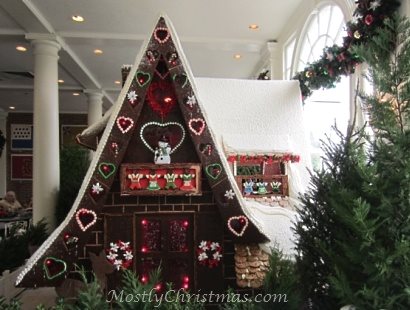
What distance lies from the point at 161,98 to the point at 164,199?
0.58 m

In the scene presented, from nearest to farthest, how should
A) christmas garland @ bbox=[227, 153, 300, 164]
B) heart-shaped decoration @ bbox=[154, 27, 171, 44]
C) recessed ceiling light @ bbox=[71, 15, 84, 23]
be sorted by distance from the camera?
heart-shaped decoration @ bbox=[154, 27, 171, 44] → christmas garland @ bbox=[227, 153, 300, 164] → recessed ceiling light @ bbox=[71, 15, 84, 23]

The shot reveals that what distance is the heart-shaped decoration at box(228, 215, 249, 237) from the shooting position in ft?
5.90

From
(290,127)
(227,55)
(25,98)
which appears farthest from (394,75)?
(25,98)

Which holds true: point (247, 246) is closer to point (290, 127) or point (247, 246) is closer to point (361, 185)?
point (361, 185)

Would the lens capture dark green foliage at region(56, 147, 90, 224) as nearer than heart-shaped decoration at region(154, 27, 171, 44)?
No

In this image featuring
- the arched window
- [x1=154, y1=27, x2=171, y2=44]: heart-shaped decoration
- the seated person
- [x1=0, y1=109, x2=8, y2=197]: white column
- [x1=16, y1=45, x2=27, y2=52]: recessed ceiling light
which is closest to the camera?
[x1=154, y1=27, x2=171, y2=44]: heart-shaped decoration

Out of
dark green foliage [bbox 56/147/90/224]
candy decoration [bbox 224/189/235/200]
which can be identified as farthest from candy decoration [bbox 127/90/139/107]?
dark green foliage [bbox 56/147/90/224]

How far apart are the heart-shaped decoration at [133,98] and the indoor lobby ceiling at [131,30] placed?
2.11 m

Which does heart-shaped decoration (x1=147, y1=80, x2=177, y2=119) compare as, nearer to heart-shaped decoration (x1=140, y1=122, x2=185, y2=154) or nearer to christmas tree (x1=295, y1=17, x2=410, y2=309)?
heart-shaped decoration (x1=140, y1=122, x2=185, y2=154)

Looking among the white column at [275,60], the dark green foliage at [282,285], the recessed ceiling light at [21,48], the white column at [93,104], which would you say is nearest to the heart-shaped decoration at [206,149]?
the dark green foliage at [282,285]

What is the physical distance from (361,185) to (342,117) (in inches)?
105

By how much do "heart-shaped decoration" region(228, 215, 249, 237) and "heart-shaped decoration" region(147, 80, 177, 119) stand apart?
2.31 ft

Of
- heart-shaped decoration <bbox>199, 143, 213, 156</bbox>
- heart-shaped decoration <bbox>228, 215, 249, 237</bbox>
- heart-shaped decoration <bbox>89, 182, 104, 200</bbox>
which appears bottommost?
heart-shaped decoration <bbox>228, 215, 249, 237</bbox>

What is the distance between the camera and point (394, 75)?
0.97m
